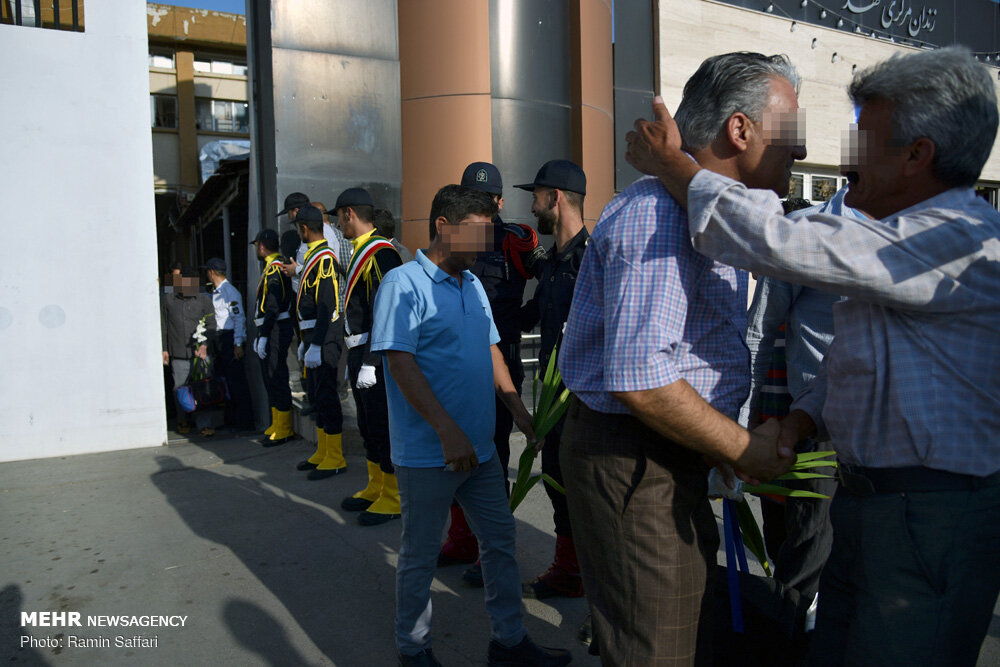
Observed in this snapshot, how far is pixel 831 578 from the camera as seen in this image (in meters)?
1.50

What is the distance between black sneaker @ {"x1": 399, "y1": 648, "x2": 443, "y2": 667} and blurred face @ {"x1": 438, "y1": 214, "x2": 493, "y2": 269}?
5.15 ft

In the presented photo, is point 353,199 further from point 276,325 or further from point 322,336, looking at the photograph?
point 276,325

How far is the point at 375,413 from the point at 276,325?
287 centimetres

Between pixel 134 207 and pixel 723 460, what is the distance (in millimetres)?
6813

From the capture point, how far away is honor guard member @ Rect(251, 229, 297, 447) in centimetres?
695

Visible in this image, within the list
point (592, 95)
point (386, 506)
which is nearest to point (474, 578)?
point (386, 506)

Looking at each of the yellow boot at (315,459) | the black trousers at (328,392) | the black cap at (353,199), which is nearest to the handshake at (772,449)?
the black cap at (353,199)

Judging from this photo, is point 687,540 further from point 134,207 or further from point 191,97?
point 191,97

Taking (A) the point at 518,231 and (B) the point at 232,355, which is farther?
(B) the point at 232,355

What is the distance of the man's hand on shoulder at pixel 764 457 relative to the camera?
1.47m

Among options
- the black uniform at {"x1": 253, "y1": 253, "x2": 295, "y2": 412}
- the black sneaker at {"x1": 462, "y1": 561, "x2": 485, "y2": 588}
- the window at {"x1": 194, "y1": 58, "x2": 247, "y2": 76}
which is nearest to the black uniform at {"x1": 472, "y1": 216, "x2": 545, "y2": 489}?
the black sneaker at {"x1": 462, "y1": 561, "x2": 485, "y2": 588}

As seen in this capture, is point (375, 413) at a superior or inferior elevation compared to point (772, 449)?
inferior

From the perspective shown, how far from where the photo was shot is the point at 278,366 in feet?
23.2

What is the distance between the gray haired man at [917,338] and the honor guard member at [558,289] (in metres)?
1.96
